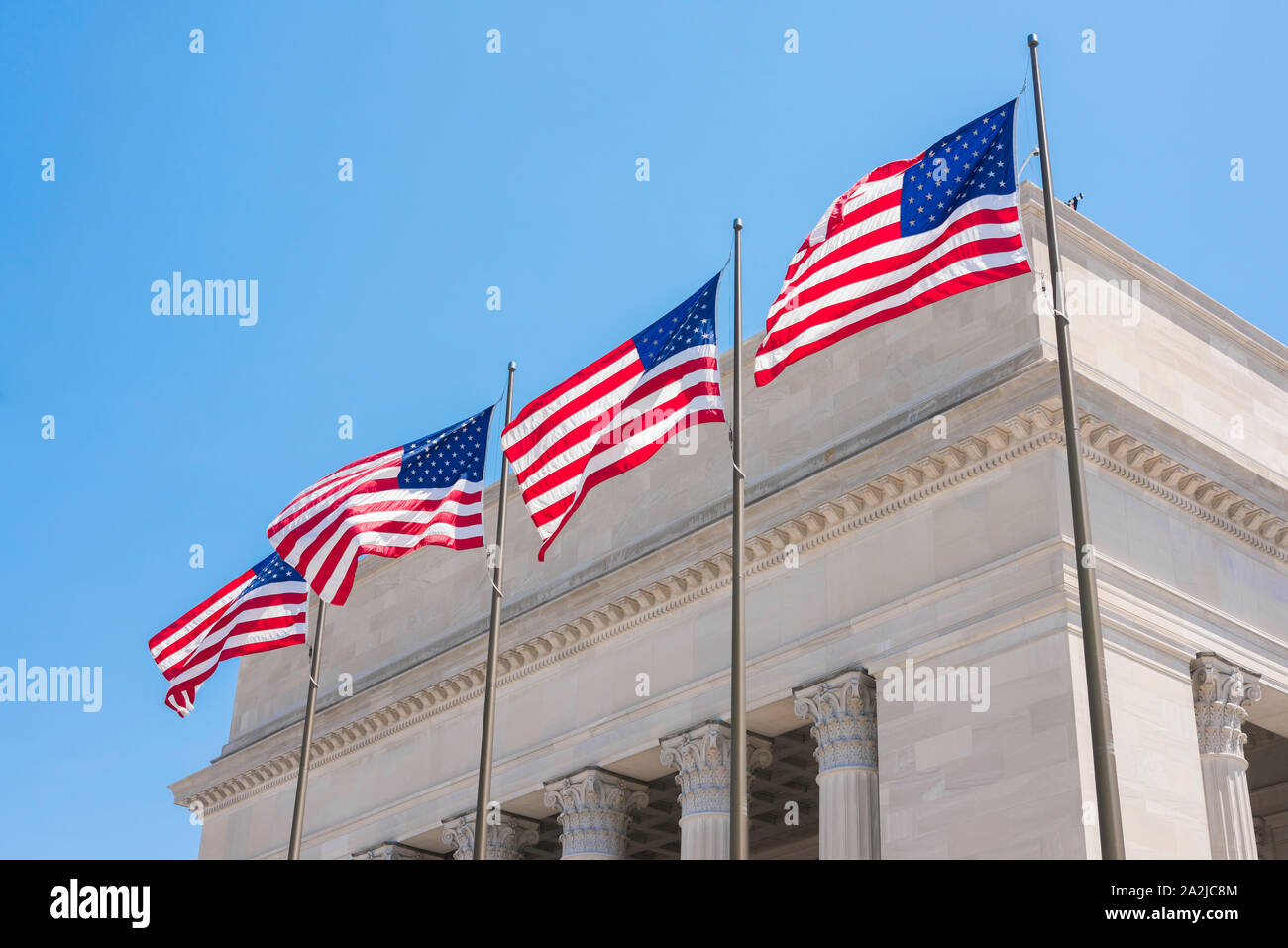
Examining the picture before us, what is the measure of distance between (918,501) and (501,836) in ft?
42.9

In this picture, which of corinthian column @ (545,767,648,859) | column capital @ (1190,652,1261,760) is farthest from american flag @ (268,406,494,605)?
column capital @ (1190,652,1261,760)

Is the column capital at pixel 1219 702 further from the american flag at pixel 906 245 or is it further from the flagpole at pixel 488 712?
the flagpole at pixel 488 712

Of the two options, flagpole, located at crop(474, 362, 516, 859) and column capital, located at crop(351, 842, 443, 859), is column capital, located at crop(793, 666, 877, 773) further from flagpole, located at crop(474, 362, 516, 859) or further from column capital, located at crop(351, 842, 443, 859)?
column capital, located at crop(351, 842, 443, 859)

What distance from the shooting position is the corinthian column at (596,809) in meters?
33.5

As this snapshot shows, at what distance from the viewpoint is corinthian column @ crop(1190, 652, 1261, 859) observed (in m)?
26.4

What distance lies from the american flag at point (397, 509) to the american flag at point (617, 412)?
159cm

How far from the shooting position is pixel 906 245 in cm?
2155

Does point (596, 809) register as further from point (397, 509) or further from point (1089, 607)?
point (1089, 607)

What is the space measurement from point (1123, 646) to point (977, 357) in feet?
20.6

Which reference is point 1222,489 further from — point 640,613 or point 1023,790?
point 640,613

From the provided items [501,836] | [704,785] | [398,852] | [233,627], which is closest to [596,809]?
[704,785]

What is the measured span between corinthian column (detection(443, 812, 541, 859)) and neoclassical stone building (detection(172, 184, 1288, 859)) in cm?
7

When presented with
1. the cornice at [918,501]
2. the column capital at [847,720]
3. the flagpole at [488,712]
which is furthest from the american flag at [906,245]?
the column capital at [847,720]
